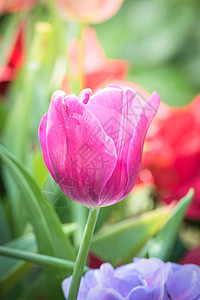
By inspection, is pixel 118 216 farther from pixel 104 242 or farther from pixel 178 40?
pixel 178 40

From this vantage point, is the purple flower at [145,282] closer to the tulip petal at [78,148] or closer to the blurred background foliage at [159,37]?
the tulip petal at [78,148]

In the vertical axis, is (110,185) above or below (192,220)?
above

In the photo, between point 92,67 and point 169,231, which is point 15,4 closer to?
point 92,67

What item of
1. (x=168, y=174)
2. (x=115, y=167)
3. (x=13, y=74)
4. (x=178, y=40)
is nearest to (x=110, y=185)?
(x=115, y=167)

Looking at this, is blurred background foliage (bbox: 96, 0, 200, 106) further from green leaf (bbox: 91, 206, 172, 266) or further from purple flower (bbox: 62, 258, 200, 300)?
purple flower (bbox: 62, 258, 200, 300)

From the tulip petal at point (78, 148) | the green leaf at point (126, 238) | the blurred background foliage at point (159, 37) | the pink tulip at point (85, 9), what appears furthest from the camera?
the blurred background foliage at point (159, 37)

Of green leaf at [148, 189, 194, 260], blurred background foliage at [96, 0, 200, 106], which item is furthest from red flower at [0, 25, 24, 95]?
blurred background foliage at [96, 0, 200, 106]

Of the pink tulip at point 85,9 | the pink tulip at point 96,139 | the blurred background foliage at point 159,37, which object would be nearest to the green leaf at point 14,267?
the pink tulip at point 96,139
